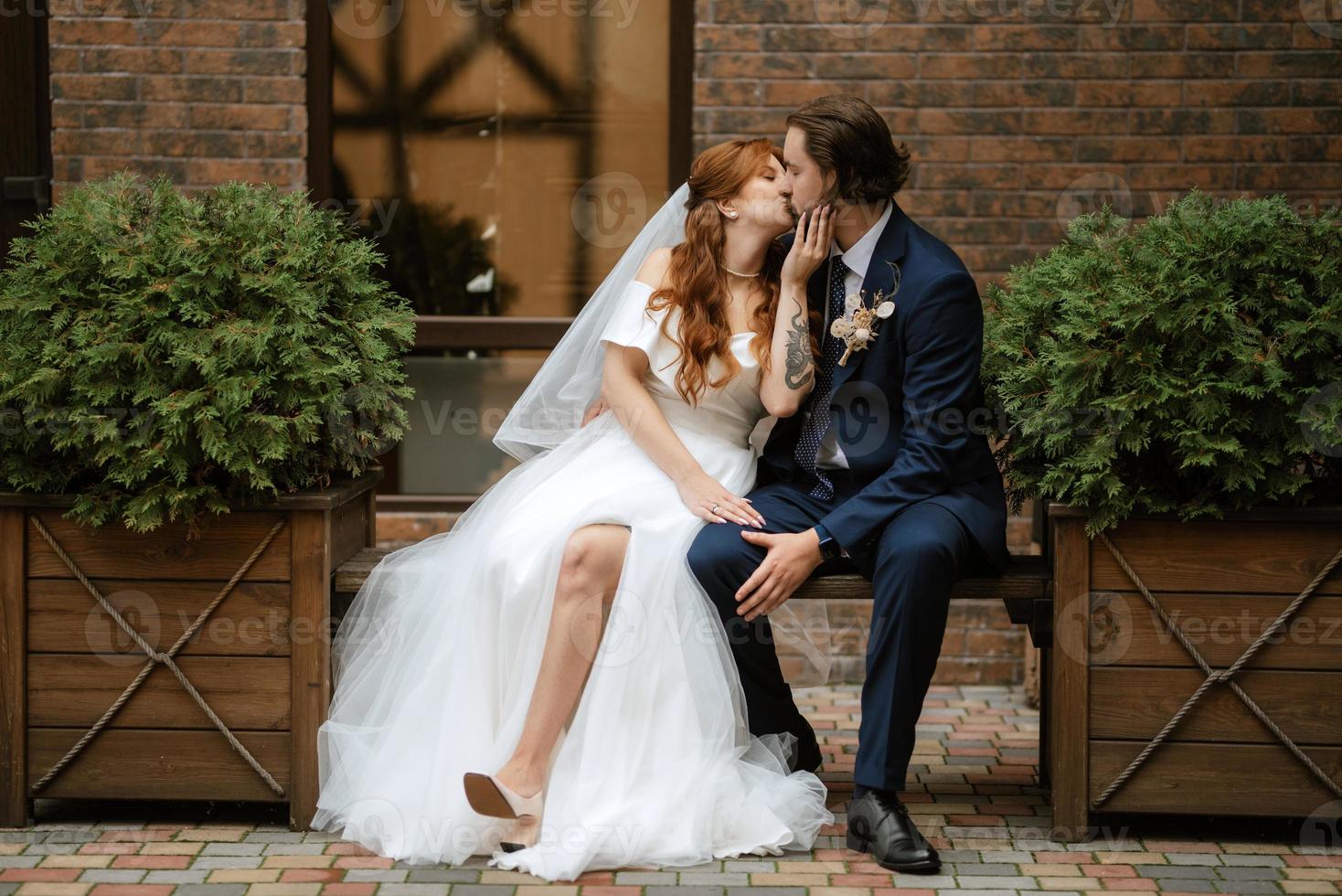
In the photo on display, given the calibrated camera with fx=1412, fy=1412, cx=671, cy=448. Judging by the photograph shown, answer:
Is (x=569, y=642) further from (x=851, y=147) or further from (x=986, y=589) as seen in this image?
(x=851, y=147)

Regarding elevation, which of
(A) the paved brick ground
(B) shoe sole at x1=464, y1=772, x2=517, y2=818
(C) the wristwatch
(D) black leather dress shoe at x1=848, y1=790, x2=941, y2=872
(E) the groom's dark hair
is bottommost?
(A) the paved brick ground

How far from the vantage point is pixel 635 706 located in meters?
3.61

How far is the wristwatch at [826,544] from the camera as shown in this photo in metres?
3.73

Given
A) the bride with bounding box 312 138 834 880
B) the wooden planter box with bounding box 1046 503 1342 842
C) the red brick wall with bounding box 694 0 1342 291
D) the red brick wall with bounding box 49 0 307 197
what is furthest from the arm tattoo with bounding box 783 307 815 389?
the red brick wall with bounding box 49 0 307 197

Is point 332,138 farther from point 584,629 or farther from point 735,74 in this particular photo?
point 584,629

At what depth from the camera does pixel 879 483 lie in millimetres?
3754

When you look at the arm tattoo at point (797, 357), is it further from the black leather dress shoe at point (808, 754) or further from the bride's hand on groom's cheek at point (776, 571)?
the black leather dress shoe at point (808, 754)

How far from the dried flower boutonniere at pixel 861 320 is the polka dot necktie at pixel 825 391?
2.1 inches

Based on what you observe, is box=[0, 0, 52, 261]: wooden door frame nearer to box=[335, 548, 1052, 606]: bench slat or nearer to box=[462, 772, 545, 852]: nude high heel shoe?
box=[335, 548, 1052, 606]: bench slat

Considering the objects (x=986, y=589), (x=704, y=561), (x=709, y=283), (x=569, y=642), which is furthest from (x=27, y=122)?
(x=986, y=589)

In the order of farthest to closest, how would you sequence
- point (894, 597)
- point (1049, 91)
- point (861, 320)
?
point (1049, 91), point (861, 320), point (894, 597)

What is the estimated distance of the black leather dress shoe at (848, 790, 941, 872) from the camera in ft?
11.4

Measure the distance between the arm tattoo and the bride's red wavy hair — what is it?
0.24 ft

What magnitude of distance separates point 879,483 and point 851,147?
2.99ft
